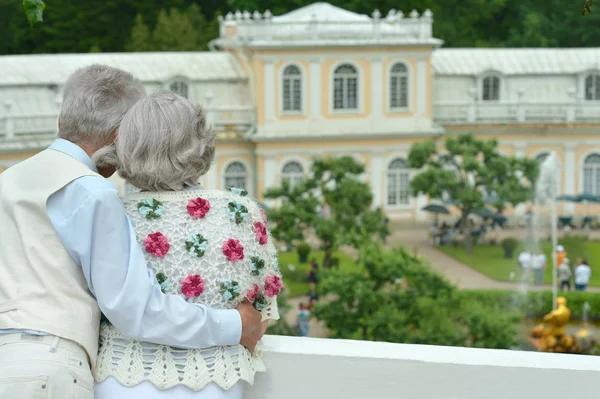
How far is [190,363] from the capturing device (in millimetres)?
2623

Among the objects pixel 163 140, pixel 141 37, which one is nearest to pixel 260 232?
pixel 163 140

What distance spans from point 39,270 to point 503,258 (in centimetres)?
1789

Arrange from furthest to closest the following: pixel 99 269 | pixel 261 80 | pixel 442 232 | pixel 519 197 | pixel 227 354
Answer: pixel 261 80, pixel 442 232, pixel 519 197, pixel 227 354, pixel 99 269

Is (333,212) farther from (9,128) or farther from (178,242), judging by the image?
(178,242)

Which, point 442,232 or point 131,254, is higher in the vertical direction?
point 131,254

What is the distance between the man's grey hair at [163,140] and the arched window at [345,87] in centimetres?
2080

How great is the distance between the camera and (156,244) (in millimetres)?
2635

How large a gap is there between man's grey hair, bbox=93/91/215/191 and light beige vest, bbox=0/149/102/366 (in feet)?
0.37

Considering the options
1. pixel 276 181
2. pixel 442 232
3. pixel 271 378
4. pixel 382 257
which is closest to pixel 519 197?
pixel 442 232

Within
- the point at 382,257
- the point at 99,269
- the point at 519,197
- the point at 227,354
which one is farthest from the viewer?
the point at 519,197

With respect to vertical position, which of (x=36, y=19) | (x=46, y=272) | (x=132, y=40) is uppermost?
(x=132, y=40)

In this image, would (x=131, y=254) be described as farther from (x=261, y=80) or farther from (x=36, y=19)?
(x=261, y=80)

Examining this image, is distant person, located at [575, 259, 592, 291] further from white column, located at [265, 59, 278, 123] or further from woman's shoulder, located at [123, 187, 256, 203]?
woman's shoulder, located at [123, 187, 256, 203]

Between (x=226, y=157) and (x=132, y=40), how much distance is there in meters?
12.2
